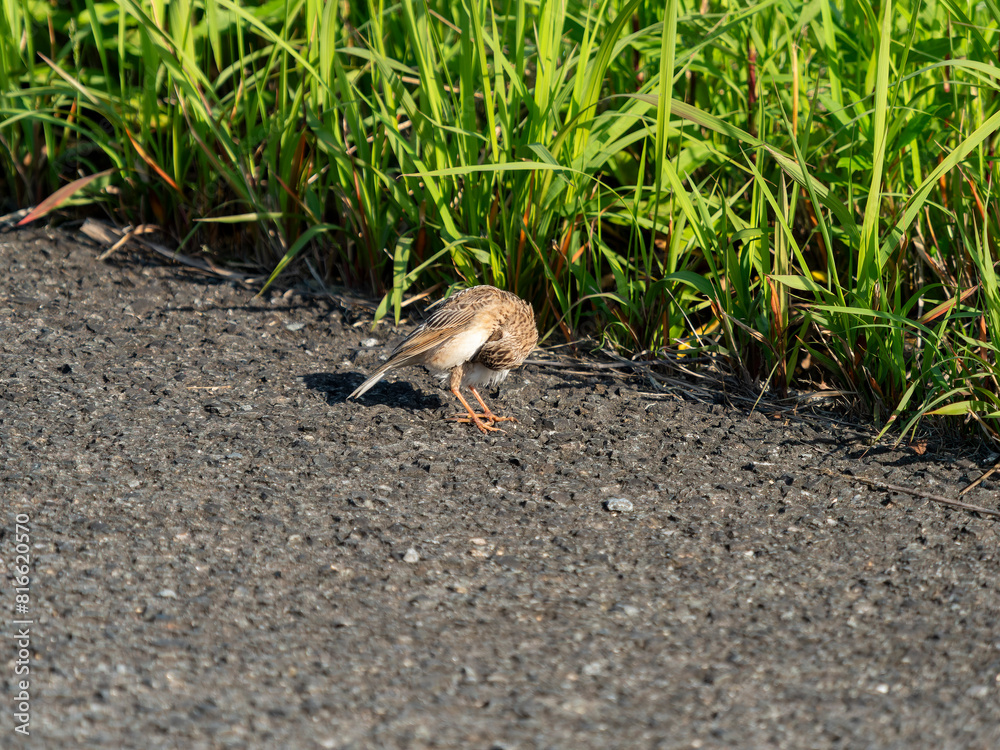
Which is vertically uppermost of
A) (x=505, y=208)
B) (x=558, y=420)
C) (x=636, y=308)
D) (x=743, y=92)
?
(x=743, y=92)

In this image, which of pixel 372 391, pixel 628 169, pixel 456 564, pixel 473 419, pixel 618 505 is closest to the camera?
pixel 456 564

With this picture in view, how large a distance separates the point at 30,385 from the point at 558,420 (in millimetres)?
1825

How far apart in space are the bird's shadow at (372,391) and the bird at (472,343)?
77mm

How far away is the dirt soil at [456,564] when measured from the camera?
215 cm

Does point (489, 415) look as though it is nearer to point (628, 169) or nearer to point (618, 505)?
point (618, 505)

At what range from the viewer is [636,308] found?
12.4ft

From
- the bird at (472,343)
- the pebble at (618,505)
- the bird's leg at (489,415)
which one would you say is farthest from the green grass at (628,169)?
the pebble at (618,505)

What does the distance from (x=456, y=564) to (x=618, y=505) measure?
1.90 feet

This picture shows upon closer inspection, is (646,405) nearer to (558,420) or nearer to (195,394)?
(558,420)

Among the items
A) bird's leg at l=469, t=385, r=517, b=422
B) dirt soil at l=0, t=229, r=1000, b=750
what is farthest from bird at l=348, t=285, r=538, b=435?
dirt soil at l=0, t=229, r=1000, b=750

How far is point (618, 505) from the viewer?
9.88ft

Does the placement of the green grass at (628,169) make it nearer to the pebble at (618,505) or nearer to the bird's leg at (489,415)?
the bird's leg at (489,415)

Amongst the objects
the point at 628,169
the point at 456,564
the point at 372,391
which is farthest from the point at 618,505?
the point at 628,169

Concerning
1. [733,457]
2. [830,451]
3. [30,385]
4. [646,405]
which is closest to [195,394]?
[30,385]
